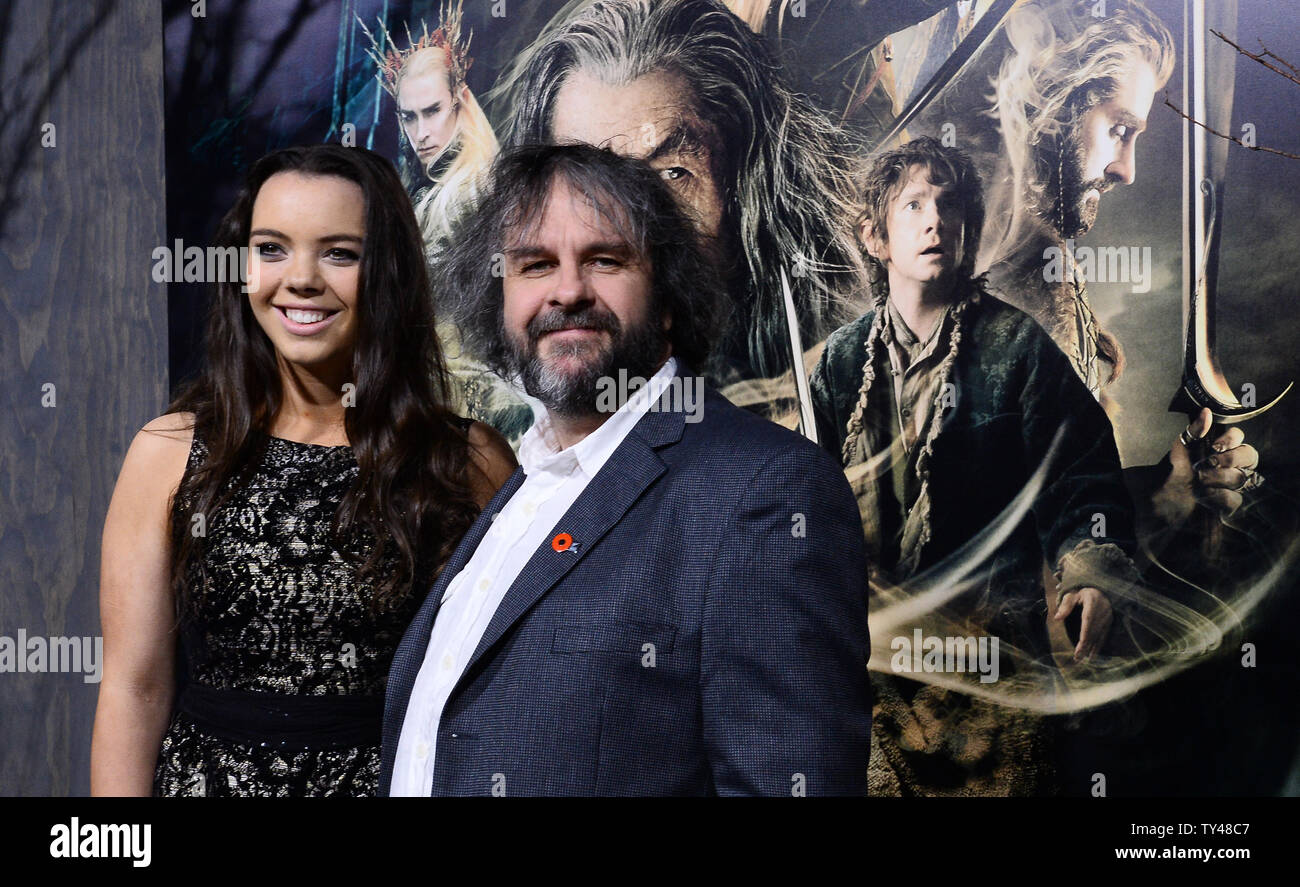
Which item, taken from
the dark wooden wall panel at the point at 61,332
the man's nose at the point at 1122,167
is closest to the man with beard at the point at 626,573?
the man's nose at the point at 1122,167

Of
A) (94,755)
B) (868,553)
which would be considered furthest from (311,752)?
(868,553)

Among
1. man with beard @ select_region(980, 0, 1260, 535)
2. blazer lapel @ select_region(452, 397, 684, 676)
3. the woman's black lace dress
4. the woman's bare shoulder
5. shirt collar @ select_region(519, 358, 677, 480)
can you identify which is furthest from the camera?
man with beard @ select_region(980, 0, 1260, 535)

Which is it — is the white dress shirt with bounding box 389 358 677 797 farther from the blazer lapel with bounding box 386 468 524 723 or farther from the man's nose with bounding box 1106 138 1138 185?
the man's nose with bounding box 1106 138 1138 185

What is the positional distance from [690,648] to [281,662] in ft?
2.78

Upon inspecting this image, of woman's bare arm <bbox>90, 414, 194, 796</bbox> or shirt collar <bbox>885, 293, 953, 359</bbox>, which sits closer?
woman's bare arm <bbox>90, 414, 194, 796</bbox>

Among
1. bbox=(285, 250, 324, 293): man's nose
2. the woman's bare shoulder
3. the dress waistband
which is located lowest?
the dress waistband

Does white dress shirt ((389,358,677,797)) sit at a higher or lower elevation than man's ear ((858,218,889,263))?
lower

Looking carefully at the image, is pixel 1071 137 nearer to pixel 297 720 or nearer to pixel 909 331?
pixel 909 331

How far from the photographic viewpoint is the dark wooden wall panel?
334 centimetres

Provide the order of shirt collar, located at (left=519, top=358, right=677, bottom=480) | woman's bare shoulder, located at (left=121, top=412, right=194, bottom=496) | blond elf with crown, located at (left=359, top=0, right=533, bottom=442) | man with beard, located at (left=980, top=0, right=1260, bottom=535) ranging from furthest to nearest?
blond elf with crown, located at (left=359, top=0, right=533, bottom=442) < man with beard, located at (left=980, top=0, right=1260, bottom=535) < woman's bare shoulder, located at (left=121, top=412, right=194, bottom=496) < shirt collar, located at (left=519, top=358, right=677, bottom=480)

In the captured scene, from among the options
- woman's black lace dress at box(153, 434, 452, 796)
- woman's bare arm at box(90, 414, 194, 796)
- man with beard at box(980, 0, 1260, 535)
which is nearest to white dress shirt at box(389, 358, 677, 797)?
woman's black lace dress at box(153, 434, 452, 796)
